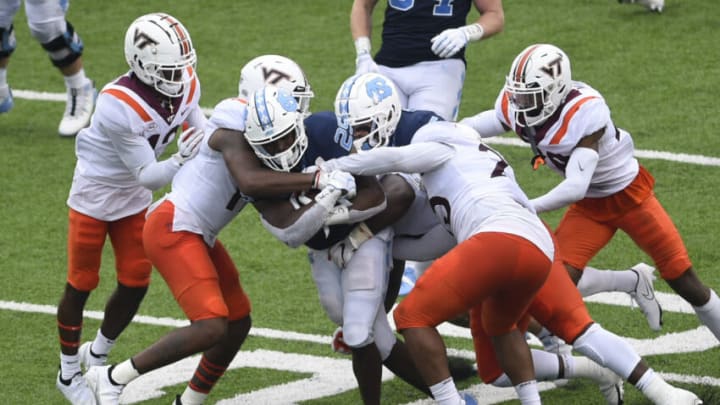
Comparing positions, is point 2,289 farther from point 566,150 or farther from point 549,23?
point 549,23

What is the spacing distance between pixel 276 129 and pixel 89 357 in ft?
5.23

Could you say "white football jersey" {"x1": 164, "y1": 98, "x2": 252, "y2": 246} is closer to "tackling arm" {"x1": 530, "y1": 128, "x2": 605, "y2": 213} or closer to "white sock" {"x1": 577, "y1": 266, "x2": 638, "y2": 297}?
"tackling arm" {"x1": 530, "y1": 128, "x2": 605, "y2": 213}

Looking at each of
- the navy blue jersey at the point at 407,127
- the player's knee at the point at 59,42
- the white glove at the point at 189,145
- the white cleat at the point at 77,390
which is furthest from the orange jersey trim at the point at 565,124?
the player's knee at the point at 59,42

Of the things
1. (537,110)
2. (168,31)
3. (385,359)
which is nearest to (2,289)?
(168,31)

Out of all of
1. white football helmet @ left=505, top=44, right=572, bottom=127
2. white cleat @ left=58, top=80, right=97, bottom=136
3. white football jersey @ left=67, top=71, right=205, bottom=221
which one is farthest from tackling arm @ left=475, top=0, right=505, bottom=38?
white cleat @ left=58, top=80, right=97, bottom=136

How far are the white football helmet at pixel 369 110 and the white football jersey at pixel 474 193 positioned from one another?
0.13 metres

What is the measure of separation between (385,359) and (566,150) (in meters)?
1.14

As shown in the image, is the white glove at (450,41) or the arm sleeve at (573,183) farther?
the white glove at (450,41)

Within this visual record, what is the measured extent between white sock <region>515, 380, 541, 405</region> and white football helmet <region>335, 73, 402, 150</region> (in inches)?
41.6

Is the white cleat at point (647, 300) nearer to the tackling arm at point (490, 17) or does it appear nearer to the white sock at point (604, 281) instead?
the white sock at point (604, 281)

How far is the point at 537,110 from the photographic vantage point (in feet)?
19.9

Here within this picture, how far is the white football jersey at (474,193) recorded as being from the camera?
17.8 feet

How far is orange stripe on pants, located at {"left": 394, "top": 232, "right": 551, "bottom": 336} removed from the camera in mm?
5320

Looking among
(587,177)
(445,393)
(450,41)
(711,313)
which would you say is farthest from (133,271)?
(711,313)
